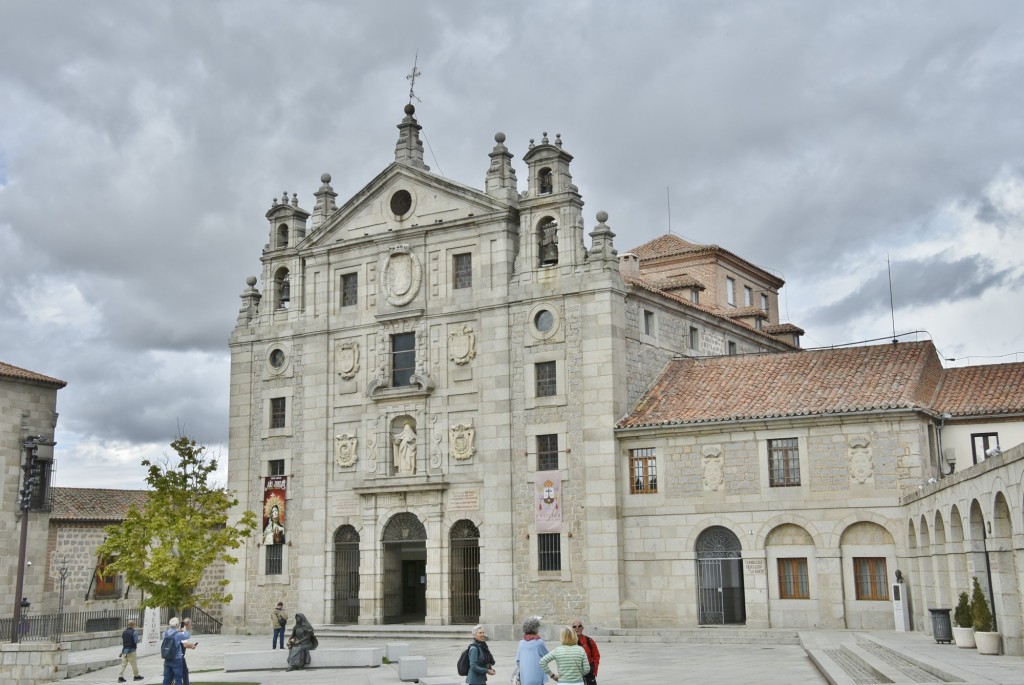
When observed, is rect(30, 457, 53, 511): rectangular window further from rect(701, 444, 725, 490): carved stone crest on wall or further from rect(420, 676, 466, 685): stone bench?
rect(701, 444, 725, 490): carved stone crest on wall

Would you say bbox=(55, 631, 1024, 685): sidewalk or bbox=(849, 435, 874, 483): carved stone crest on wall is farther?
bbox=(849, 435, 874, 483): carved stone crest on wall

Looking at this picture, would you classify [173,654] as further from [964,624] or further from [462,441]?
[462,441]

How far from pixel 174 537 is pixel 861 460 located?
22.1m

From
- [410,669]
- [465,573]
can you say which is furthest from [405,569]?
[410,669]

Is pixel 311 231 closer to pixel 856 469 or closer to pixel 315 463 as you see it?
pixel 315 463

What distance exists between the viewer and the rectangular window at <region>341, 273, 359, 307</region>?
45031 mm

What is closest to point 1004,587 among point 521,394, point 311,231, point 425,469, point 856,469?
point 856,469

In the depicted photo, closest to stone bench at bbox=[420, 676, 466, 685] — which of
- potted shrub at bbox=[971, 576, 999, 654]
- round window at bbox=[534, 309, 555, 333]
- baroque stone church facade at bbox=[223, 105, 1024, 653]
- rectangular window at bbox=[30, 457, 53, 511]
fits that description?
potted shrub at bbox=[971, 576, 999, 654]

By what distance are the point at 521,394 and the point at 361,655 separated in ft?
44.4

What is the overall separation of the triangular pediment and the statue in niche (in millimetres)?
7822

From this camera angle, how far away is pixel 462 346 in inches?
1639

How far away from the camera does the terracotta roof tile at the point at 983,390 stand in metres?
35.7

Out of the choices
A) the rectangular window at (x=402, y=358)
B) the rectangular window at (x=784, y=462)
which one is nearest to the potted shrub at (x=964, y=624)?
the rectangular window at (x=784, y=462)

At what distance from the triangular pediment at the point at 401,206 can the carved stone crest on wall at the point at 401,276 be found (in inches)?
41.7
